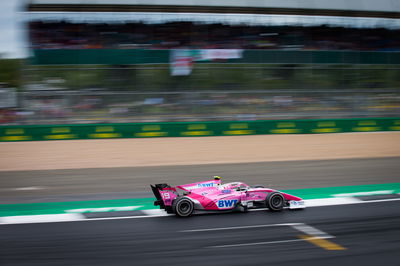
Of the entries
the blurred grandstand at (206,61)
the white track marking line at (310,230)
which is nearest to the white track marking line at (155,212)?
the white track marking line at (310,230)

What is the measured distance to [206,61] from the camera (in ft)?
58.8

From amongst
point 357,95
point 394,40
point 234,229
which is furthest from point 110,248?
point 394,40

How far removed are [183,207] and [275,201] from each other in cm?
155

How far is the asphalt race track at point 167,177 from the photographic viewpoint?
891 cm

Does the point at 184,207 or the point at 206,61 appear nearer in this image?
the point at 184,207

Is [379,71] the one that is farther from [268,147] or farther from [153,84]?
[153,84]

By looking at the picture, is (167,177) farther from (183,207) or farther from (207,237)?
(207,237)

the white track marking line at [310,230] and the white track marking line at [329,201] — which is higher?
the white track marking line at [329,201]

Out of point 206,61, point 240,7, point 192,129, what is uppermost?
point 240,7

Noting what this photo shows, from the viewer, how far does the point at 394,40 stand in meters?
20.7

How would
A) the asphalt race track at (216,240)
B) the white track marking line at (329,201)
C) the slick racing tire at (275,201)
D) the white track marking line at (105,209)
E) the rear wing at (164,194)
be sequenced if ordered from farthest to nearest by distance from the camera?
the white track marking line at (329,201) → the white track marking line at (105,209) → the slick racing tire at (275,201) → the rear wing at (164,194) → the asphalt race track at (216,240)

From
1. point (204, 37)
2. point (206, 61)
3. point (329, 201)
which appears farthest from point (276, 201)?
point (204, 37)

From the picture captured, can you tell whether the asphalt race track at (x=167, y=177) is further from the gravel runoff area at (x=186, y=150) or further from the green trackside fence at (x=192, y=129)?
the green trackside fence at (x=192, y=129)

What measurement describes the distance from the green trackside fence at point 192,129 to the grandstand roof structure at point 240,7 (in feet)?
17.6
